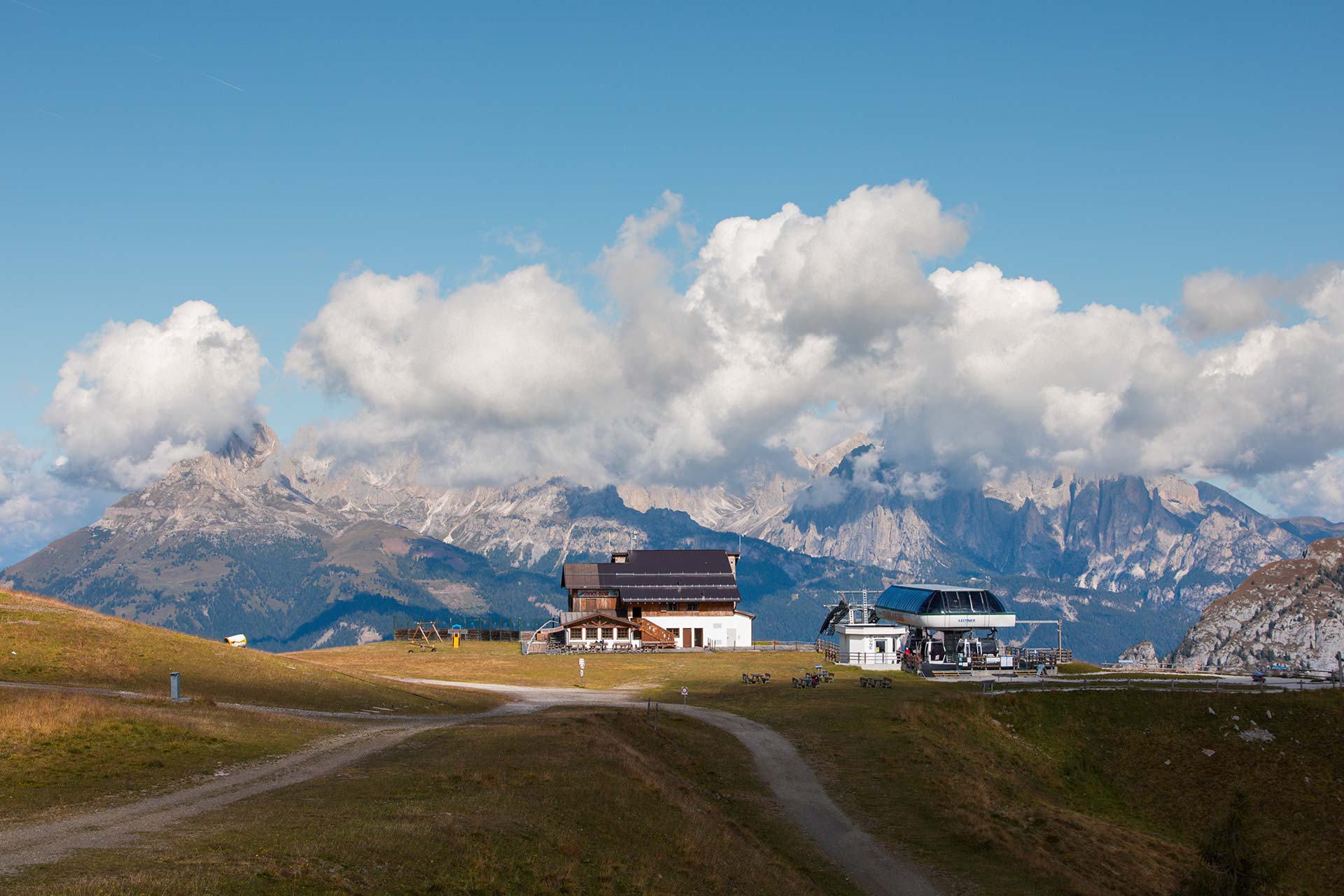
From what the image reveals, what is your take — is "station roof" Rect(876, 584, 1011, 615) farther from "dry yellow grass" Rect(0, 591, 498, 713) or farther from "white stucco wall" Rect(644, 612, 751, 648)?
"dry yellow grass" Rect(0, 591, 498, 713)

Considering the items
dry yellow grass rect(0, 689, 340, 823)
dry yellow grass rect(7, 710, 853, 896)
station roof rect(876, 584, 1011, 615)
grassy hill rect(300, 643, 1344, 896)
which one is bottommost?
grassy hill rect(300, 643, 1344, 896)

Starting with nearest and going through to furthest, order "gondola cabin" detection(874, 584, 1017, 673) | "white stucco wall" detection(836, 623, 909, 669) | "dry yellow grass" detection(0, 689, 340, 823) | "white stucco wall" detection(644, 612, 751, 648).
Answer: "dry yellow grass" detection(0, 689, 340, 823) < "gondola cabin" detection(874, 584, 1017, 673) < "white stucco wall" detection(836, 623, 909, 669) < "white stucco wall" detection(644, 612, 751, 648)

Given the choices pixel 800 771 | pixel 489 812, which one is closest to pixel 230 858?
pixel 489 812

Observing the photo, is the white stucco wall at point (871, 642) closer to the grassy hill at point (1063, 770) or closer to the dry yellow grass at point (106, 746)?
the grassy hill at point (1063, 770)

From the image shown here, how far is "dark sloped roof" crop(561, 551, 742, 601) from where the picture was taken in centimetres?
16338

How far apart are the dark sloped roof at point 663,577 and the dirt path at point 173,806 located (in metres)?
105

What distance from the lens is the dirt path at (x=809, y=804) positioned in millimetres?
44094

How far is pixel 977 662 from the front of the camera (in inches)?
4432

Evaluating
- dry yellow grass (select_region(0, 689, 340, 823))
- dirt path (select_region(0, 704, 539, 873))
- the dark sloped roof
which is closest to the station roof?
the dark sloped roof

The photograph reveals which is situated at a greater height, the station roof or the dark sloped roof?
the dark sloped roof

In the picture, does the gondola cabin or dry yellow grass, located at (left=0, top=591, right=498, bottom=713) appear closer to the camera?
dry yellow grass, located at (left=0, top=591, right=498, bottom=713)

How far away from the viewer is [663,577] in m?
169

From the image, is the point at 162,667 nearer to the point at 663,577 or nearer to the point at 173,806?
the point at 173,806

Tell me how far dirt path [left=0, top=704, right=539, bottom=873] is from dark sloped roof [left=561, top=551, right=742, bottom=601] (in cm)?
10545
